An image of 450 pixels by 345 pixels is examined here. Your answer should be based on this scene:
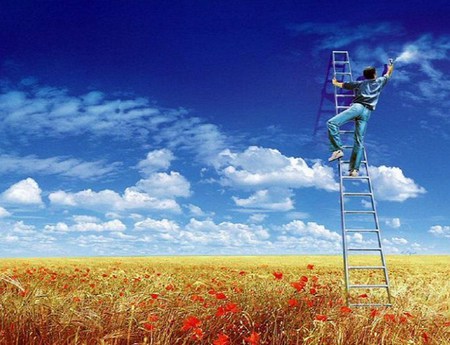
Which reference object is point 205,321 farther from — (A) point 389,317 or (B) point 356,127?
(B) point 356,127

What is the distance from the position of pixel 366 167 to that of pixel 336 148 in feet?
2.80

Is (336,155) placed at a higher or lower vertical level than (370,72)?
lower

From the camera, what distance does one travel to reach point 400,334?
635 centimetres

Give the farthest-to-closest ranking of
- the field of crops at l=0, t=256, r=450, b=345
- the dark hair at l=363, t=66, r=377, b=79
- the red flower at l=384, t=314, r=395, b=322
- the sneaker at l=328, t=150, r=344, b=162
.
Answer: the dark hair at l=363, t=66, r=377, b=79
the sneaker at l=328, t=150, r=344, b=162
the red flower at l=384, t=314, r=395, b=322
the field of crops at l=0, t=256, r=450, b=345

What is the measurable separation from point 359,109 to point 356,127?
0.40 meters

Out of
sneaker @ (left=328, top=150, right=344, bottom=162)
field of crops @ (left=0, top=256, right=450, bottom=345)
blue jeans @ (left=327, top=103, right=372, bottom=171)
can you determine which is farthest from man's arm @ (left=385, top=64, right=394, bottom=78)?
field of crops @ (left=0, top=256, right=450, bottom=345)

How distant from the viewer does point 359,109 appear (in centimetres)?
951

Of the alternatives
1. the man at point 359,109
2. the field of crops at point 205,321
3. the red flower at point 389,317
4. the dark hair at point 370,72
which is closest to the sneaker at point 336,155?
the man at point 359,109

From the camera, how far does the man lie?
9367mm

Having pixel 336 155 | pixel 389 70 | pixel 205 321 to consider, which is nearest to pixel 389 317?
pixel 205 321

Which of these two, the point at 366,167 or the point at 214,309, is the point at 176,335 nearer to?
the point at 214,309

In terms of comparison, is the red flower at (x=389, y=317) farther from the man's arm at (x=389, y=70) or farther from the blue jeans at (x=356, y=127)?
the man's arm at (x=389, y=70)

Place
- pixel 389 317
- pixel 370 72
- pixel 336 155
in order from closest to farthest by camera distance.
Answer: pixel 389 317 < pixel 336 155 < pixel 370 72

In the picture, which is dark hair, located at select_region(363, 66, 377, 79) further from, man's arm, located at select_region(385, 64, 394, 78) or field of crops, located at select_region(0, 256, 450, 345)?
field of crops, located at select_region(0, 256, 450, 345)
